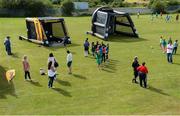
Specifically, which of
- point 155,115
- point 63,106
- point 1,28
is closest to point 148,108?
point 155,115

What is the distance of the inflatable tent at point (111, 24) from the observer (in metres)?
35.5

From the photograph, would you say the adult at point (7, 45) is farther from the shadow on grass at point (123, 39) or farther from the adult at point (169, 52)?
the adult at point (169, 52)

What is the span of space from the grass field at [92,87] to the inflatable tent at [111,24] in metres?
4.87

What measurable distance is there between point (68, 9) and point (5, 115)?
159 feet

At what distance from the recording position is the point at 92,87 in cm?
2062

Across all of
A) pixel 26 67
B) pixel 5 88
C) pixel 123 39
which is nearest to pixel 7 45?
pixel 26 67

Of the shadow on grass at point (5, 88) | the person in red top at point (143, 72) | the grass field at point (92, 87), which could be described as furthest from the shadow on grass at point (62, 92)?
the person in red top at point (143, 72)

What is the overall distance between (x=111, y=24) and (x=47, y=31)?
7.31 m

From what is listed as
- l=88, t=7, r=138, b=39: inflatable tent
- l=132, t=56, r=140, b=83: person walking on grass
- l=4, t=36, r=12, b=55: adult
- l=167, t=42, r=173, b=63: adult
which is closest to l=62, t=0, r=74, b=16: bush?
l=88, t=7, r=138, b=39: inflatable tent

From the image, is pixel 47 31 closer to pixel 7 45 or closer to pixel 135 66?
pixel 7 45

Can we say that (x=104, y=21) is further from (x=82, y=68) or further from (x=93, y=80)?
(x=93, y=80)

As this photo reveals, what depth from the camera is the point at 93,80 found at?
2195cm

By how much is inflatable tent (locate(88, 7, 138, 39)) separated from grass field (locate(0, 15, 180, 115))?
4.87m

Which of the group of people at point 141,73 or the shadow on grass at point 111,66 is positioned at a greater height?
the group of people at point 141,73
